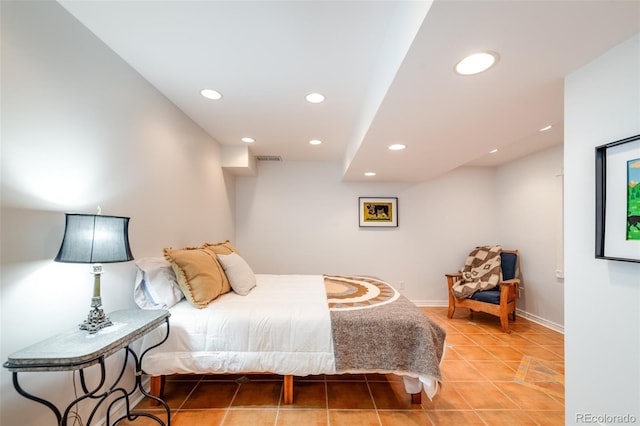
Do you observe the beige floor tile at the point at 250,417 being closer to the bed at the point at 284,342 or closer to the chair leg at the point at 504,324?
the bed at the point at 284,342

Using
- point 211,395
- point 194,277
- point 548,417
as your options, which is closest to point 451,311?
point 548,417

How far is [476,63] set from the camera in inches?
50.8

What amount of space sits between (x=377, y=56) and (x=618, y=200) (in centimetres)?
146

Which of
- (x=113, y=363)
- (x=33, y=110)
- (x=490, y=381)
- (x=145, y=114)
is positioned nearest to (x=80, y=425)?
(x=113, y=363)

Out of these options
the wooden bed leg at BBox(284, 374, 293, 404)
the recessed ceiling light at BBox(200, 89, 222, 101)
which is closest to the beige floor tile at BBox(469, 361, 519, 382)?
the wooden bed leg at BBox(284, 374, 293, 404)

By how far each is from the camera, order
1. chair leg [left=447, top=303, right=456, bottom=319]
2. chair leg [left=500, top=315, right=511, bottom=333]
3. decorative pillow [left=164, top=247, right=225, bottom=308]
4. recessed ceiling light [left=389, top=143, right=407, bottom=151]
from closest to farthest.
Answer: decorative pillow [left=164, top=247, right=225, bottom=308], recessed ceiling light [left=389, top=143, right=407, bottom=151], chair leg [left=500, top=315, right=511, bottom=333], chair leg [left=447, top=303, right=456, bottom=319]

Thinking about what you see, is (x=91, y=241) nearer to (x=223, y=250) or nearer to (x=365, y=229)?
(x=223, y=250)

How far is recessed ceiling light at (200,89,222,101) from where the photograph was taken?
223cm

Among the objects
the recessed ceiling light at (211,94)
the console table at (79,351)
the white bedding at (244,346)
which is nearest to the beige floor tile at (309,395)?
the white bedding at (244,346)

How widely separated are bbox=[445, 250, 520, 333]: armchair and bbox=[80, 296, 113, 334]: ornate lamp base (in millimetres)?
4046

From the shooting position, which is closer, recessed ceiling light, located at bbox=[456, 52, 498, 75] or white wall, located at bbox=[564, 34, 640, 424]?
white wall, located at bbox=[564, 34, 640, 424]

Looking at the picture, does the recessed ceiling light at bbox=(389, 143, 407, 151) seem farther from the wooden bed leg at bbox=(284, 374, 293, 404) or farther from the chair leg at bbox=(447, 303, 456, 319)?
the chair leg at bbox=(447, 303, 456, 319)

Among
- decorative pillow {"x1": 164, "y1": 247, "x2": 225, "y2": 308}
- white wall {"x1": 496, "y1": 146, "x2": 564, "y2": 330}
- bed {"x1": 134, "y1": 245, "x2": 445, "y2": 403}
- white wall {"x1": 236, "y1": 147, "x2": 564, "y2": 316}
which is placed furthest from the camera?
white wall {"x1": 236, "y1": 147, "x2": 564, "y2": 316}

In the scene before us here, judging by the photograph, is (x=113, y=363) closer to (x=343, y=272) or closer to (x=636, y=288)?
(x=636, y=288)
